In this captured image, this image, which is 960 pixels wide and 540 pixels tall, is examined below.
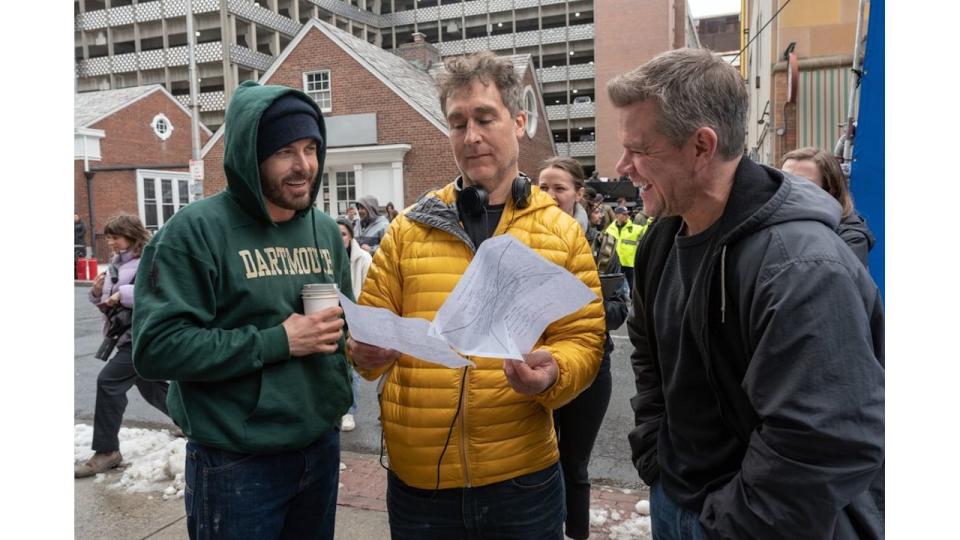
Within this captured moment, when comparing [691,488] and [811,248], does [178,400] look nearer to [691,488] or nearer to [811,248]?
[691,488]

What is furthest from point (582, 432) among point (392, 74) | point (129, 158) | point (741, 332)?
point (129, 158)

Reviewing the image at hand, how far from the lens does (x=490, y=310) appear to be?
5.00 feet

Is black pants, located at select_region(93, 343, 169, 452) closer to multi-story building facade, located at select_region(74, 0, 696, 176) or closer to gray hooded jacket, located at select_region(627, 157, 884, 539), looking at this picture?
gray hooded jacket, located at select_region(627, 157, 884, 539)

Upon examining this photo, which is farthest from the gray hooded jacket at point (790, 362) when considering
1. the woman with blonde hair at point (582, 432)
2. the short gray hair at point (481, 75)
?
the woman with blonde hair at point (582, 432)

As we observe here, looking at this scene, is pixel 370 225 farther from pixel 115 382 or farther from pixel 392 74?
pixel 392 74

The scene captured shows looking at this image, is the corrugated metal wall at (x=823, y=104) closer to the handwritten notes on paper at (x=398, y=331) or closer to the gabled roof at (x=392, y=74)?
the handwritten notes on paper at (x=398, y=331)

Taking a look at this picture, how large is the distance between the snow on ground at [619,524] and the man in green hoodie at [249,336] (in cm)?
203

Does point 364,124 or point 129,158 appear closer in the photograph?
point 364,124

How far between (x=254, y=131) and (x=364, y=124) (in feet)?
69.0

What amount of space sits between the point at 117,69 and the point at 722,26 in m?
57.0

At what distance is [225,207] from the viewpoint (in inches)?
82.2

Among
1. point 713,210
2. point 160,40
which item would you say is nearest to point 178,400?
point 713,210

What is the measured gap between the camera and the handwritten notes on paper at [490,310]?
1.51 meters

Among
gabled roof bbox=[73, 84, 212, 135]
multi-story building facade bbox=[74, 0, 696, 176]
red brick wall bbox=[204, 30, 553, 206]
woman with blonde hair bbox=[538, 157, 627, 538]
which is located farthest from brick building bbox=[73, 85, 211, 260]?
woman with blonde hair bbox=[538, 157, 627, 538]
